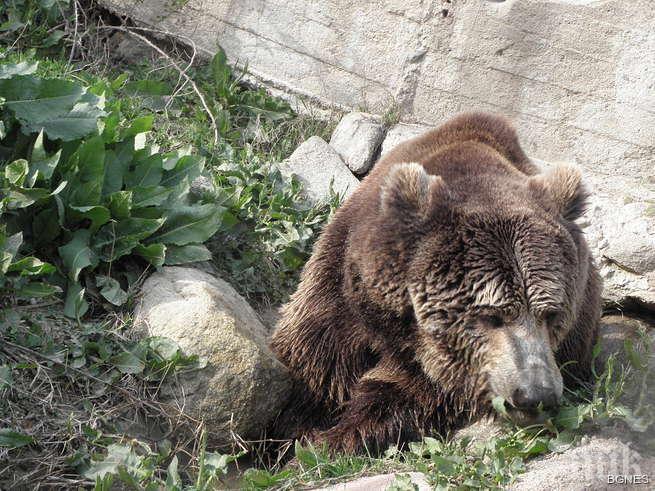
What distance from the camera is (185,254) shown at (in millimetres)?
5793

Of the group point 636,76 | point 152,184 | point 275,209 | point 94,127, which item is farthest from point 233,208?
point 636,76

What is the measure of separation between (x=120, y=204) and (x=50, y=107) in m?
0.76

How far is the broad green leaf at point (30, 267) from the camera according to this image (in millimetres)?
5000

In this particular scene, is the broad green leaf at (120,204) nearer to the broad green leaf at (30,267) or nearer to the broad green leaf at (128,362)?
the broad green leaf at (30,267)

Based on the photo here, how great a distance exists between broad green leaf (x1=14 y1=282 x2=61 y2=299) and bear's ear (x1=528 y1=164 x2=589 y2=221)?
2875 millimetres

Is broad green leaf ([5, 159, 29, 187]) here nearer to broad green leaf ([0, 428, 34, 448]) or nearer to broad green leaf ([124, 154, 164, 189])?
broad green leaf ([124, 154, 164, 189])

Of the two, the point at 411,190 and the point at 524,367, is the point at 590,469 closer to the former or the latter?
the point at 524,367

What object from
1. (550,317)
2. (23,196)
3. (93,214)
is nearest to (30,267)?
(23,196)

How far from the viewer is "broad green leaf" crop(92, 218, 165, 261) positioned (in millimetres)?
5469

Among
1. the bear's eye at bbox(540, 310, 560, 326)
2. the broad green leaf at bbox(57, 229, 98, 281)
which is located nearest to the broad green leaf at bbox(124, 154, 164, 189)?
the broad green leaf at bbox(57, 229, 98, 281)

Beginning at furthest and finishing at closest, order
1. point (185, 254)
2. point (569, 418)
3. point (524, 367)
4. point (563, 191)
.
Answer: point (185, 254), point (563, 191), point (569, 418), point (524, 367)

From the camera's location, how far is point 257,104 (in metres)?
8.25

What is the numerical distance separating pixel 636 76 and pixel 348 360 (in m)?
3.65

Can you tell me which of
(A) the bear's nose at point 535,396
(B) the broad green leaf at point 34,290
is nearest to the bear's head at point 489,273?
(A) the bear's nose at point 535,396
